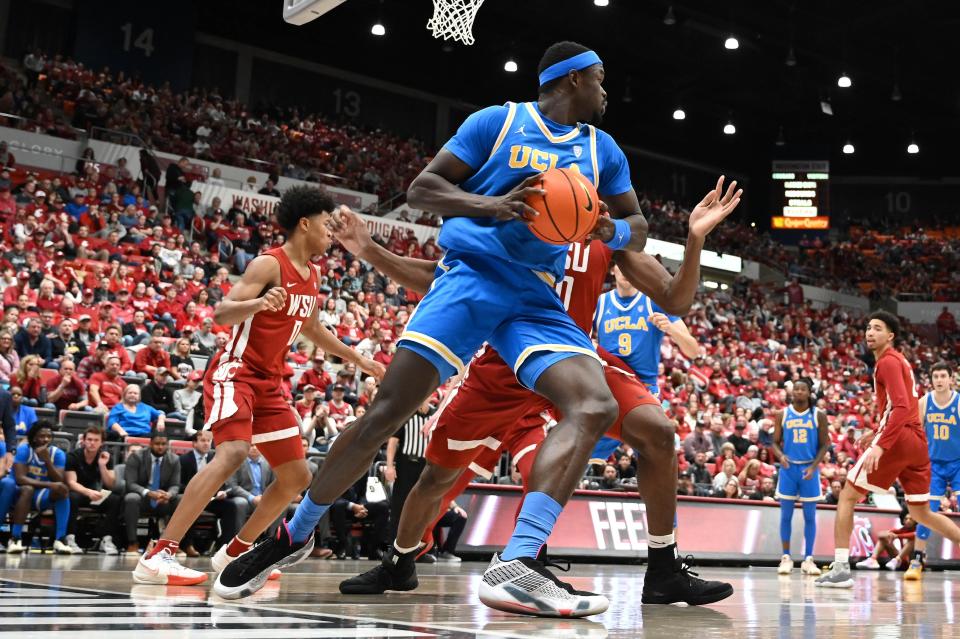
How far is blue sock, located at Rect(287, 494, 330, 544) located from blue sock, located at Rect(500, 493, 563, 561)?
0.87 metres

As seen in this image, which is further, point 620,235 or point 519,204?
point 620,235

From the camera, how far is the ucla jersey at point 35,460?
920 cm

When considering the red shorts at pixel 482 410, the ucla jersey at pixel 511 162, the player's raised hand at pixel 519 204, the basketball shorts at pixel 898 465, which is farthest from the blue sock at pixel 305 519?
the basketball shorts at pixel 898 465

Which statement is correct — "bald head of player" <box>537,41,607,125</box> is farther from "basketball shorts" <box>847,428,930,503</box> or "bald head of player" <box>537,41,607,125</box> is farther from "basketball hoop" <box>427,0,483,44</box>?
"basketball hoop" <box>427,0,483,44</box>

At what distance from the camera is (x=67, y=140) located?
20219 millimetres

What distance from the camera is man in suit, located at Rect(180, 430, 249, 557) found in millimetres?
9578

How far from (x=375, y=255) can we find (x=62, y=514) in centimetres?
614

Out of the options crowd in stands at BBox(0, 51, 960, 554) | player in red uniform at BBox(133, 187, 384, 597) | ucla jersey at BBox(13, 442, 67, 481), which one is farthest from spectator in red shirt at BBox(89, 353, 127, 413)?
player in red uniform at BBox(133, 187, 384, 597)

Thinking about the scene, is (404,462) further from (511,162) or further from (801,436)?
(511,162)

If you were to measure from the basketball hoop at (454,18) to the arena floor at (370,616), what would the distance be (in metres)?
6.21

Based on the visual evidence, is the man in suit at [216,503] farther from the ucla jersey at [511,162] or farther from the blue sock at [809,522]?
the ucla jersey at [511,162]

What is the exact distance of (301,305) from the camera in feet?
18.3

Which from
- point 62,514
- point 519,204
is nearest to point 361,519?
point 62,514

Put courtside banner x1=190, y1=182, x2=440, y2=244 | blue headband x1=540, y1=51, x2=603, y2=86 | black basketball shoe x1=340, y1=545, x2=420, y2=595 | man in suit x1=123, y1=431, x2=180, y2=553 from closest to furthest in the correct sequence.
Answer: blue headband x1=540, y1=51, x2=603, y2=86 < black basketball shoe x1=340, y1=545, x2=420, y2=595 < man in suit x1=123, y1=431, x2=180, y2=553 < courtside banner x1=190, y1=182, x2=440, y2=244
